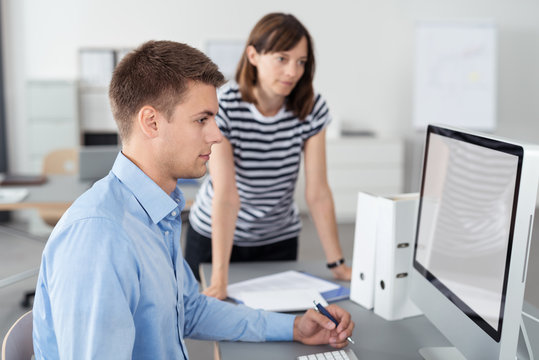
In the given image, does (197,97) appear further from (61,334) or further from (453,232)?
(453,232)

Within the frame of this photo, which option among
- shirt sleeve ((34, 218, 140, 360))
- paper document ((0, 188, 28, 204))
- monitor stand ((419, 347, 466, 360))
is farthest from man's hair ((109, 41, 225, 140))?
paper document ((0, 188, 28, 204))

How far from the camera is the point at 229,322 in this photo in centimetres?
122

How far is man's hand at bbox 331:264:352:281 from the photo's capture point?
159 centimetres

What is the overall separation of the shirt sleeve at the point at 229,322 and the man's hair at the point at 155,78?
0.45m

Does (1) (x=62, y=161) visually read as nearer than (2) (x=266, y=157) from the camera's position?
No

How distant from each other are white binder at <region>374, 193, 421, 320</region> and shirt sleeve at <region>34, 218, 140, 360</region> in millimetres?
672

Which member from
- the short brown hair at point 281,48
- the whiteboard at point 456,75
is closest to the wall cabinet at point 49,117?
the whiteboard at point 456,75

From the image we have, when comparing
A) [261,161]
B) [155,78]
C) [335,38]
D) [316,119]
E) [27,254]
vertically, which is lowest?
[27,254]

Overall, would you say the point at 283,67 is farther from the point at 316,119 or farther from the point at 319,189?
the point at 319,189

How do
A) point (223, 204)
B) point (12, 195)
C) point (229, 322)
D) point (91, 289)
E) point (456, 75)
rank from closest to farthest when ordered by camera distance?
point (91, 289) → point (229, 322) → point (223, 204) → point (12, 195) → point (456, 75)

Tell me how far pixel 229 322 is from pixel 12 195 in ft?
6.56

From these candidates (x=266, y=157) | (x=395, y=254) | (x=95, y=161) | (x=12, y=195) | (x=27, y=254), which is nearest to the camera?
(x=395, y=254)

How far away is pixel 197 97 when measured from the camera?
39.7 inches

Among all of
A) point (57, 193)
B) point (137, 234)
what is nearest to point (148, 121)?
point (137, 234)
